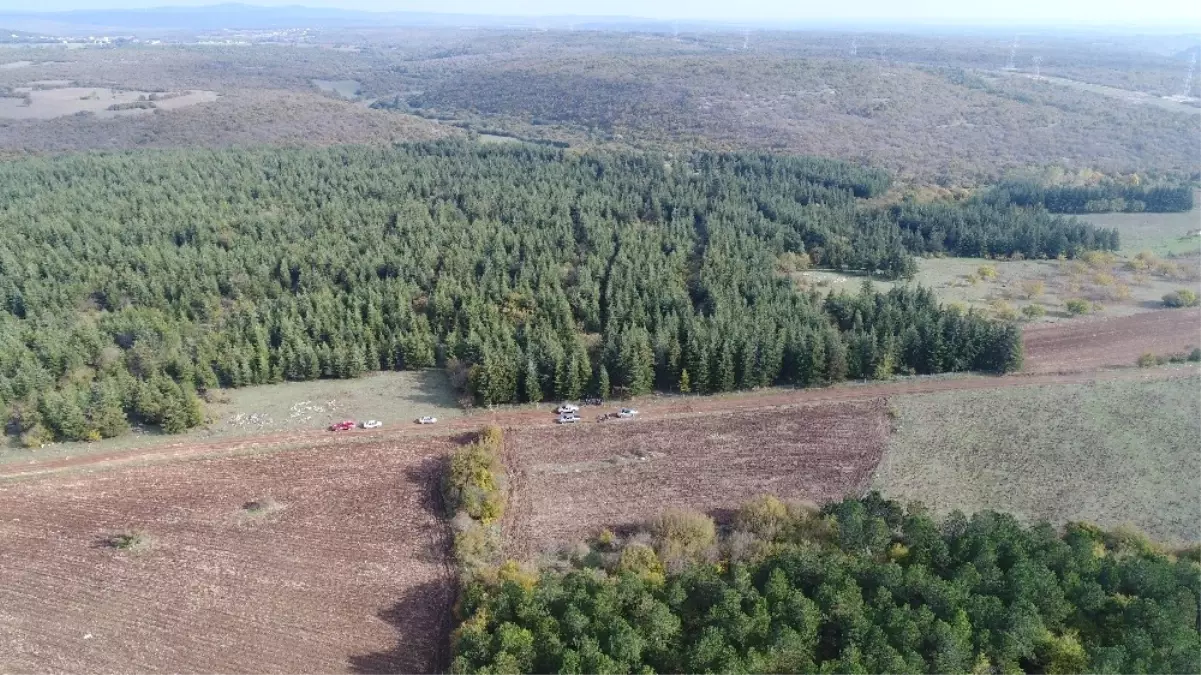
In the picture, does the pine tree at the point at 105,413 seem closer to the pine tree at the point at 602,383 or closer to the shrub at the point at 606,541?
the pine tree at the point at 602,383

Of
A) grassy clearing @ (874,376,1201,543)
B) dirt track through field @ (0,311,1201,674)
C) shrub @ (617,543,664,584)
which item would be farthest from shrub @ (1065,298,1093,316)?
shrub @ (617,543,664,584)

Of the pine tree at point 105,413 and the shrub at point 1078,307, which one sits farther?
the shrub at point 1078,307

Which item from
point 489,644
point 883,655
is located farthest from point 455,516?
point 883,655

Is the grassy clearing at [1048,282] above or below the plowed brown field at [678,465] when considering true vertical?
above

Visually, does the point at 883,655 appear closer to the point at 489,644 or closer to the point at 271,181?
the point at 489,644

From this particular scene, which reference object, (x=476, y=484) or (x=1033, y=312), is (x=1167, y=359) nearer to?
(x=1033, y=312)

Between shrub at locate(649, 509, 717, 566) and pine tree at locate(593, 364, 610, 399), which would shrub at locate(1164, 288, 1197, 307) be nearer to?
pine tree at locate(593, 364, 610, 399)

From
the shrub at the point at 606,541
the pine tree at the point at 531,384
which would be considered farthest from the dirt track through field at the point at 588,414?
the shrub at the point at 606,541
